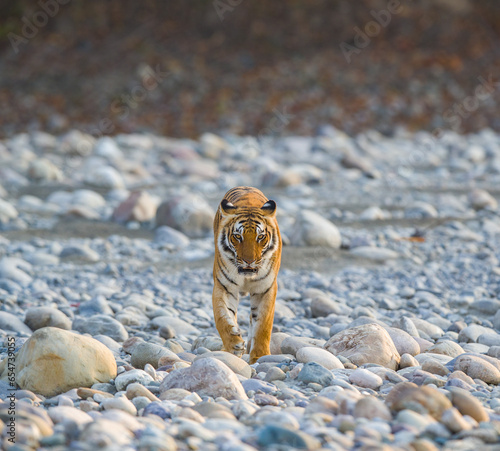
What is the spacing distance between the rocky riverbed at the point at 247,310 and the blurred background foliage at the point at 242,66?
4.49m

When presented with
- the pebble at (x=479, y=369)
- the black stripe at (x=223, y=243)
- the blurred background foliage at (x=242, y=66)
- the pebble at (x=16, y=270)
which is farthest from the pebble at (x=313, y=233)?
the blurred background foliage at (x=242, y=66)

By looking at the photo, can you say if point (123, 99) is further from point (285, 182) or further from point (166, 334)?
point (166, 334)

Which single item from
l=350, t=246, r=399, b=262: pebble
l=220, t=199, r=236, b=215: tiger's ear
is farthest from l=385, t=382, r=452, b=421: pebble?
l=350, t=246, r=399, b=262: pebble

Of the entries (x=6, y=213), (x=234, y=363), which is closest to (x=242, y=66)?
(x=6, y=213)

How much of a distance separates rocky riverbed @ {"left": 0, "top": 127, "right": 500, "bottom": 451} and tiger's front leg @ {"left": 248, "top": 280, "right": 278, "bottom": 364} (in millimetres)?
179

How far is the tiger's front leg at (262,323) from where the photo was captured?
4363 mm

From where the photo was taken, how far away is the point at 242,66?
19.4m

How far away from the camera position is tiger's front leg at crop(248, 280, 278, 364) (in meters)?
4.36

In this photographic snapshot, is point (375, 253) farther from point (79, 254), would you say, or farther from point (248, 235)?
point (248, 235)

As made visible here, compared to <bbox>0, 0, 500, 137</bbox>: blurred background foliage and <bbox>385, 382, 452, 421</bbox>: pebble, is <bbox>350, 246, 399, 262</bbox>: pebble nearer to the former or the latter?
<bbox>385, 382, 452, 421</bbox>: pebble

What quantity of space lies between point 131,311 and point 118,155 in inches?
324

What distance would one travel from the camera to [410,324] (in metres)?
4.96

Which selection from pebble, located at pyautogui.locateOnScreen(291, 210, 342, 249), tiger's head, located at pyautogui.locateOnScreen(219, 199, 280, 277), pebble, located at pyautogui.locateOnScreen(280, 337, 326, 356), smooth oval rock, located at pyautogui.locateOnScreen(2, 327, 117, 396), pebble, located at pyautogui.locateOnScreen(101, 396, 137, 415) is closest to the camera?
pebble, located at pyautogui.locateOnScreen(101, 396, 137, 415)

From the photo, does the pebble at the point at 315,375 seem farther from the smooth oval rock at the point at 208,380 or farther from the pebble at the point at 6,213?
the pebble at the point at 6,213
